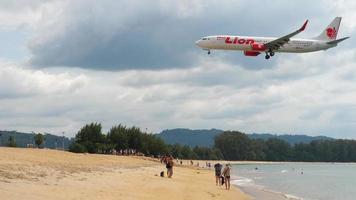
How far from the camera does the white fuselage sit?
6725 cm

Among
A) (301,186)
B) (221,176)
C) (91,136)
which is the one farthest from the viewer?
(91,136)

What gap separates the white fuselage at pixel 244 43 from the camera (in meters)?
67.2

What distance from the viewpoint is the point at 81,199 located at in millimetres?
21156

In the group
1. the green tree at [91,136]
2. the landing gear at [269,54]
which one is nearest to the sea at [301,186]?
the landing gear at [269,54]

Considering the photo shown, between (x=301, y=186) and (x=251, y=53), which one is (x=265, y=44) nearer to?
(x=251, y=53)

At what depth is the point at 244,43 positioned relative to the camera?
6706 cm

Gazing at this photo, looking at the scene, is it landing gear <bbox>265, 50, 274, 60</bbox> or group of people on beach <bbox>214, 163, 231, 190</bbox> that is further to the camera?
landing gear <bbox>265, 50, 274, 60</bbox>

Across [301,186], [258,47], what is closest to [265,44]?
[258,47]

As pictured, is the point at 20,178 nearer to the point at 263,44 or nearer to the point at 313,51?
the point at 263,44

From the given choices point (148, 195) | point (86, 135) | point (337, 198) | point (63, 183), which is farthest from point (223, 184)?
point (86, 135)

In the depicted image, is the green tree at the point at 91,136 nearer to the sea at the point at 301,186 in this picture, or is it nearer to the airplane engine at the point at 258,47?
the sea at the point at 301,186

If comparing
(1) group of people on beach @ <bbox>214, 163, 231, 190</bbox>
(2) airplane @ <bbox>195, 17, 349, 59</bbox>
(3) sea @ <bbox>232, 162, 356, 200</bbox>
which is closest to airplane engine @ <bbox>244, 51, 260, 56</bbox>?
(2) airplane @ <bbox>195, 17, 349, 59</bbox>

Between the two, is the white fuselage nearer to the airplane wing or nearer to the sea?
the airplane wing

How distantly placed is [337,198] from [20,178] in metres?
30.4
